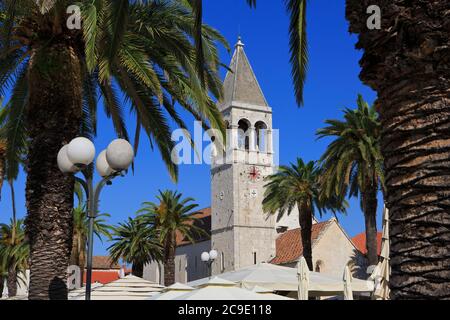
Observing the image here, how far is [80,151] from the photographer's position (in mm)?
7914

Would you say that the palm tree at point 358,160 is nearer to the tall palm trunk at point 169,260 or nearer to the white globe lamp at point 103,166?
the tall palm trunk at point 169,260

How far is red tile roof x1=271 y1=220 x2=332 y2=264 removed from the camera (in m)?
51.9

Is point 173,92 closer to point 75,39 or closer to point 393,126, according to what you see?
point 75,39

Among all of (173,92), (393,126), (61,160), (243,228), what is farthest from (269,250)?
(393,126)

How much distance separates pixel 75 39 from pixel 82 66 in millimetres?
577

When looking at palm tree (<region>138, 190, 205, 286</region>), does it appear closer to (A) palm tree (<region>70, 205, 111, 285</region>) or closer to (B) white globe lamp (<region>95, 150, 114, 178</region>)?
(A) palm tree (<region>70, 205, 111, 285</region>)

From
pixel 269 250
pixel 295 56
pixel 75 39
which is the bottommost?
pixel 269 250

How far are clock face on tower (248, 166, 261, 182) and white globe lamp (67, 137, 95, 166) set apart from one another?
49000 millimetres

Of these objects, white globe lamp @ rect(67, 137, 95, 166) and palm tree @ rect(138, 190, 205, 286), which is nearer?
white globe lamp @ rect(67, 137, 95, 166)

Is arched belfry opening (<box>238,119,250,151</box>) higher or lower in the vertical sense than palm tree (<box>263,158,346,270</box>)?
higher

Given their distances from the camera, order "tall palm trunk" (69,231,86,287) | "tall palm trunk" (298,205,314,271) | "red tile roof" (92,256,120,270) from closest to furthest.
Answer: "tall palm trunk" (298,205,314,271), "tall palm trunk" (69,231,86,287), "red tile roof" (92,256,120,270)

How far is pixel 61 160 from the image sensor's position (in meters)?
8.34

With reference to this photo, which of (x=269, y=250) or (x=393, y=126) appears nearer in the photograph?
(x=393, y=126)

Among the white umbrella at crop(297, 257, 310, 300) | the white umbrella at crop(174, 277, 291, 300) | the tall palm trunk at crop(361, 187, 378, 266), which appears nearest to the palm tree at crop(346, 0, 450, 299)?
the white umbrella at crop(174, 277, 291, 300)
